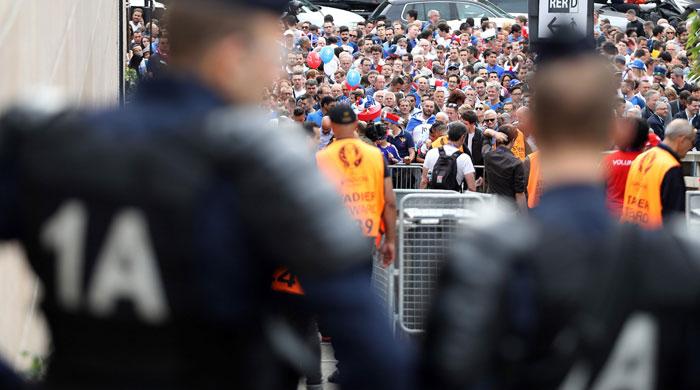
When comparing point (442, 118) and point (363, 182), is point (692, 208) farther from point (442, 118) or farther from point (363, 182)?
point (442, 118)

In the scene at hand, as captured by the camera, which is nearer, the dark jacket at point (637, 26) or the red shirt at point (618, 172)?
the red shirt at point (618, 172)

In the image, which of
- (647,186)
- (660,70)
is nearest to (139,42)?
(660,70)

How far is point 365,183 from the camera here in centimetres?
873

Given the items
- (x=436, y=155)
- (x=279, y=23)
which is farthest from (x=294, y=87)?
(x=279, y=23)

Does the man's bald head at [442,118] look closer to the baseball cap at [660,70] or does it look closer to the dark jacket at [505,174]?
the dark jacket at [505,174]

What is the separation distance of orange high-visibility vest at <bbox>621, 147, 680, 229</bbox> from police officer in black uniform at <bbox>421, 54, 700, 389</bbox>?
6.04m

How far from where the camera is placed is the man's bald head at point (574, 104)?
2.60 metres

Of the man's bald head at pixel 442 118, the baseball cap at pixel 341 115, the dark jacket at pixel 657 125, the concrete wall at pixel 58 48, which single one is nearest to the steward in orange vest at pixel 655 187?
the baseball cap at pixel 341 115

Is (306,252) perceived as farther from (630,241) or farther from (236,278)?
(630,241)

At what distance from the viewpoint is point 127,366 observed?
7.56 feet

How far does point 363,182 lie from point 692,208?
287 centimetres

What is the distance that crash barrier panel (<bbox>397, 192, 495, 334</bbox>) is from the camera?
29.2 ft

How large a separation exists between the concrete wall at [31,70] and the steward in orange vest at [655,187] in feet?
12.4

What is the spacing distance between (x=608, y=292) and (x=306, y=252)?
A: 63 cm
